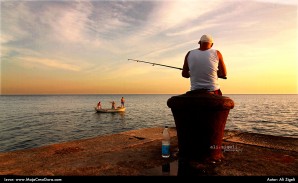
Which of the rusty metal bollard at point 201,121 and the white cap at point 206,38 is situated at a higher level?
the white cap at point 206,38

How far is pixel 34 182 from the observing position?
9.73 feet

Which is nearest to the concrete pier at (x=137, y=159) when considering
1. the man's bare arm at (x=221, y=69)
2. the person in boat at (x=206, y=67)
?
the person in boat at (x=206, y=67)

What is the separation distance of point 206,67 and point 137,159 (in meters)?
1.91

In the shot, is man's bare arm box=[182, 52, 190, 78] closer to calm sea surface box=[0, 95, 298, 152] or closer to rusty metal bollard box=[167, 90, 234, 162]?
rusty metal bollard box=[167, 90, 234, 162]

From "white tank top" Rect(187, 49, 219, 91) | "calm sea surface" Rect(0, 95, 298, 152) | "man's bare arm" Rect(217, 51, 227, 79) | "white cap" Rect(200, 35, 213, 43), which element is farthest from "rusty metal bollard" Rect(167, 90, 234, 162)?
"calm sea surface" Rect(0, 95, 298, 152)

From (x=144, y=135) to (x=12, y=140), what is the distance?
20293 mm

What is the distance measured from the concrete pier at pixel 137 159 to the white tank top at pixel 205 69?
1.26 m

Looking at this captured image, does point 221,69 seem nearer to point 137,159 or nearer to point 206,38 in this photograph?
point 206,38

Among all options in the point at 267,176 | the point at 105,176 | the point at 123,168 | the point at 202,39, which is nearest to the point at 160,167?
the point at 123,168

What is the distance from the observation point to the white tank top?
12.4 feet

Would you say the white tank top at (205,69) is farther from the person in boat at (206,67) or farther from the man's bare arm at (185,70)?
the man's bare arm at (185,70)

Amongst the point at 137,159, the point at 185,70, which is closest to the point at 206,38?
the point at 185,70

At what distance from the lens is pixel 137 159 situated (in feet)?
12.7

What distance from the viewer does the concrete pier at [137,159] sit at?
10.7ft
